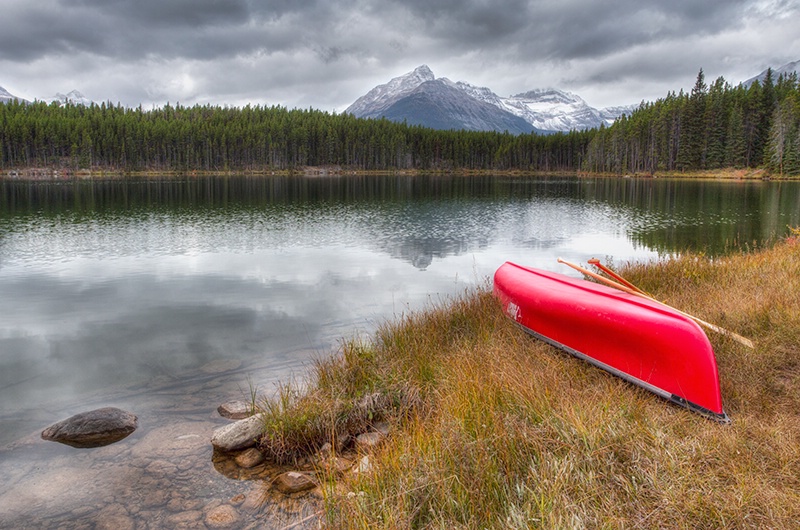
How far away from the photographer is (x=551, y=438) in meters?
4.28

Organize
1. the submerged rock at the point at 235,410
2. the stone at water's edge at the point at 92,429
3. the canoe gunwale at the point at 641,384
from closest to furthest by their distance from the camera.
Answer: the canoe gunwale at the point at 641,384
the stone at water's edge at the point at 92,429
the submerged rock at the point at 235,410

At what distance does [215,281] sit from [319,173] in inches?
4307

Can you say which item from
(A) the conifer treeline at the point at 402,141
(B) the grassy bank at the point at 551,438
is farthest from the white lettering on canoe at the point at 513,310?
(A) the conifer treeline at the point at 402,141

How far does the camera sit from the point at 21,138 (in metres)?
102

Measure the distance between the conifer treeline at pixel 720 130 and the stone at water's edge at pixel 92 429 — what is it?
87599 millimetres

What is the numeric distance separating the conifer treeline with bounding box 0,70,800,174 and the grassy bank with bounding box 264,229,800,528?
82953 mm

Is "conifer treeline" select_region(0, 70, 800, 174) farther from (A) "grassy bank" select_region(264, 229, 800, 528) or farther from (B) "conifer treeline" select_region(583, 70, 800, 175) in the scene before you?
(A) "grassy bank" select_region(264, 229, 800, 528)

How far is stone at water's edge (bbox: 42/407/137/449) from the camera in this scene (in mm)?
6312

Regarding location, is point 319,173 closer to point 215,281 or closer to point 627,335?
point 215,281

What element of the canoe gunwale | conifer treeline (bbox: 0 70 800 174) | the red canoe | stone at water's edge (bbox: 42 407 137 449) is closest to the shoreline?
conifer treeline (bbox: 0 70 800 174)

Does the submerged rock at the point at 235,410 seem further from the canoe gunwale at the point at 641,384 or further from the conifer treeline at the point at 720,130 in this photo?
the conifer treeline at the point at 720,130

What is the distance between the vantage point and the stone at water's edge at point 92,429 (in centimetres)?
631

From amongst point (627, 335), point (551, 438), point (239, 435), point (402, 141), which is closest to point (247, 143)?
point (402, 141)

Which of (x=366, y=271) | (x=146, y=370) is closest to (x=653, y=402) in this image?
(x=146, y=370)
